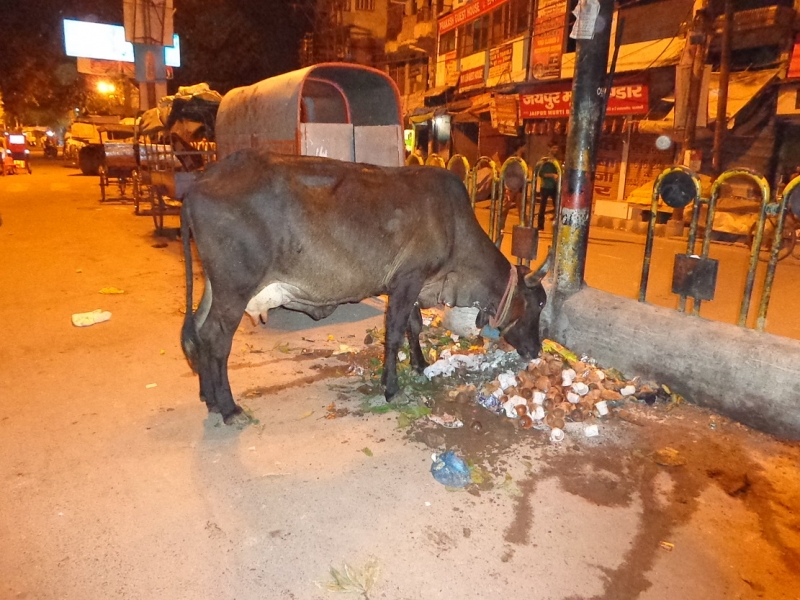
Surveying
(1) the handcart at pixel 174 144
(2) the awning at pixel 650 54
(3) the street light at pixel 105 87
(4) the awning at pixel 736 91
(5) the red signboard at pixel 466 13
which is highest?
Result: (5) the red signboard at pixel 466 13

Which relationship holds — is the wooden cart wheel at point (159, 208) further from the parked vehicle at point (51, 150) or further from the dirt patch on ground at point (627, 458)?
the parked vehicle at point (51, 150)

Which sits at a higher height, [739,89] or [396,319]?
[739,89]

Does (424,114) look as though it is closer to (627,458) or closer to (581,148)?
(581,148)

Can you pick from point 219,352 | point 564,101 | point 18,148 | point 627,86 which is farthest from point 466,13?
point 18,148

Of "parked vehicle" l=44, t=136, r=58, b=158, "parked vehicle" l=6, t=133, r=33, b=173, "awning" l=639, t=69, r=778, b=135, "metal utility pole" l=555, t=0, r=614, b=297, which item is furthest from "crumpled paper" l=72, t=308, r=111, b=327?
"parked vehicle" l=44, t=136, r=58, b=158

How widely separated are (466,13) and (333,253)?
1885 centimetres

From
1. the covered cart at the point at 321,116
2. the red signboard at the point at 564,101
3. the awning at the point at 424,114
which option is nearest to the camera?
the covered cart at the point at 321,116

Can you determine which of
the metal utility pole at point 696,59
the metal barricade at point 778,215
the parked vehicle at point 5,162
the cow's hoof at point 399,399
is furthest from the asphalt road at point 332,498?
the parked vehicle at point 5,162

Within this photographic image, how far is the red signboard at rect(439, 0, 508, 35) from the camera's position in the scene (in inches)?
731

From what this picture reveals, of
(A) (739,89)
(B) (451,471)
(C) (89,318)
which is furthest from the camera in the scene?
(A) (739,89)

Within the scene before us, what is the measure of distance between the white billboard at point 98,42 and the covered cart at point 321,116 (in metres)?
23.3

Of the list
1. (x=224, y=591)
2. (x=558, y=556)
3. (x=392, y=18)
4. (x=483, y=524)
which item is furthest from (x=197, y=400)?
(x=392, y=18)

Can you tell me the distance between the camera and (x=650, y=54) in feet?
45.1

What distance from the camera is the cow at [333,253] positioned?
3.89 meters
